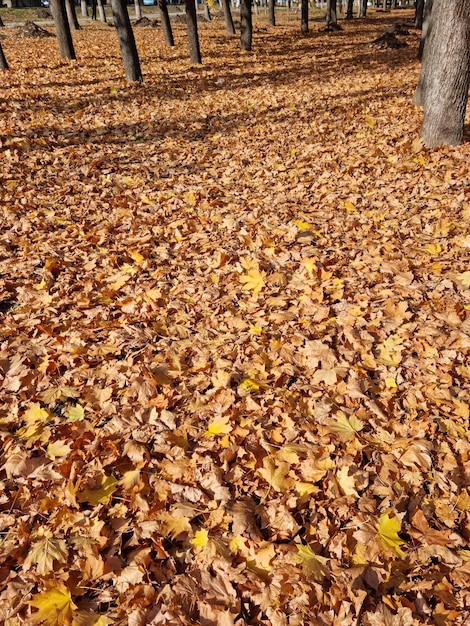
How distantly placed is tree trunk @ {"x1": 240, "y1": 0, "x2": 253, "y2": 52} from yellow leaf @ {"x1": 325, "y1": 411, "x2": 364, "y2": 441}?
1754 centimetres

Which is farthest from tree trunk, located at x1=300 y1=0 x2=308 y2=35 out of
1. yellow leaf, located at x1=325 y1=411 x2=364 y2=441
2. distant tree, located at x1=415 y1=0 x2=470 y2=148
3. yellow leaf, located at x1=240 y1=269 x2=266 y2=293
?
yellow leaf, located at x1=325 y1=411 x2=364 y2=441

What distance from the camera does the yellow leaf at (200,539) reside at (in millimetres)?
2152

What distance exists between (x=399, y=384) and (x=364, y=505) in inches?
39.1

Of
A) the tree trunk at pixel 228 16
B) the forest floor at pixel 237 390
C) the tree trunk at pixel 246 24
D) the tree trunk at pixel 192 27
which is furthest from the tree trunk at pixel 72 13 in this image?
the forest floor at pixel 237 390

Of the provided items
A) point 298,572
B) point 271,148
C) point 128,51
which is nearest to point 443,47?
point 271,148

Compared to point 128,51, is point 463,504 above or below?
below

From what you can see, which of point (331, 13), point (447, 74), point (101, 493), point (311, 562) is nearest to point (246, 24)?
point (331, 13)

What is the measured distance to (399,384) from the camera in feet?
9.86

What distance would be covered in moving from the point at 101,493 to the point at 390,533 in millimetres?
1527

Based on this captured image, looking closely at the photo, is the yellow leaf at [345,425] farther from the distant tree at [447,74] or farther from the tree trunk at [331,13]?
the tree trunk at [331,13]

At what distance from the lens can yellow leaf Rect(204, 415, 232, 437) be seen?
2.71 metres

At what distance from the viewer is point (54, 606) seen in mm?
1923

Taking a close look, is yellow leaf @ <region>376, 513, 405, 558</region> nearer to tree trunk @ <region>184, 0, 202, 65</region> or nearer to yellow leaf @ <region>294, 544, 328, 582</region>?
yellow leaf @ <region>294, 544, 328, 582</region>

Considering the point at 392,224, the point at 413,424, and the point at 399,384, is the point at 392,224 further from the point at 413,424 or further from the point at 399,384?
the point at 413,424
